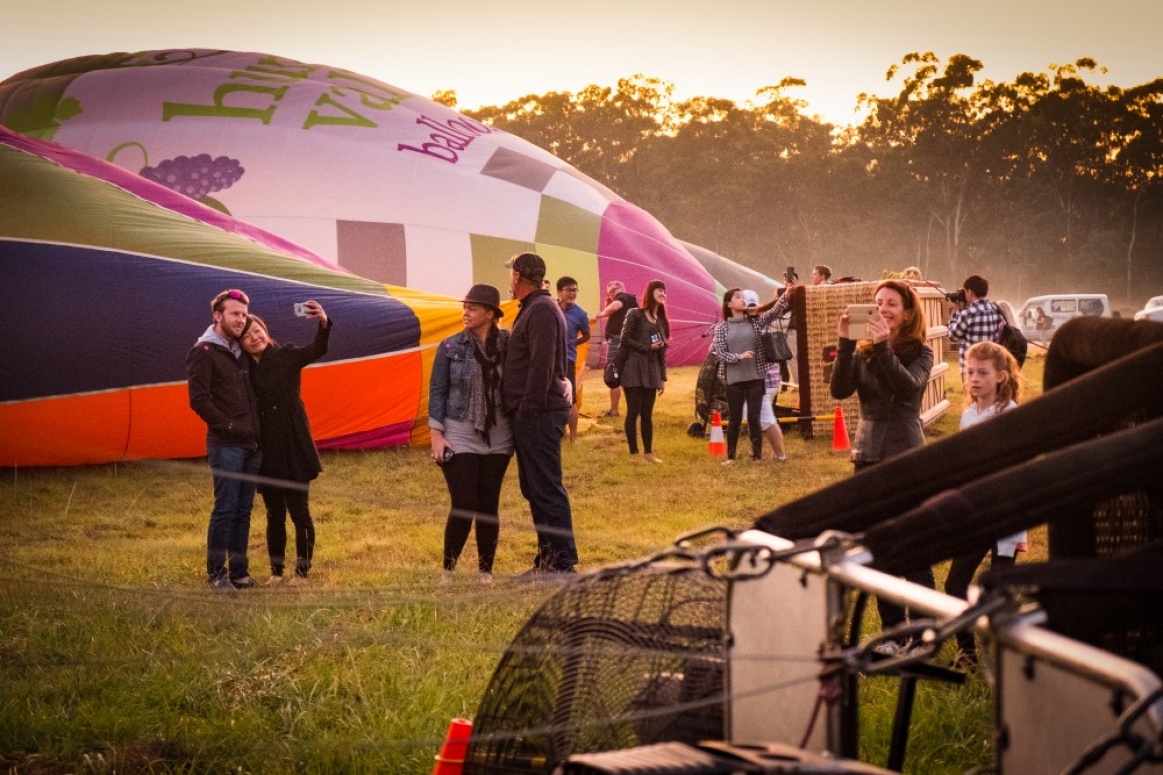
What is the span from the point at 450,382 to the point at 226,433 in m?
1.17

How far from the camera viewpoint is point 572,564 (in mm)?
6621

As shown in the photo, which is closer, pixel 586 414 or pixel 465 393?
pixel 465 393

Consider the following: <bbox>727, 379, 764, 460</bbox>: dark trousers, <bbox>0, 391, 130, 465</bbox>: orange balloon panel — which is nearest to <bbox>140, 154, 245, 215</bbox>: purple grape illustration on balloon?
<bbox>0, 391, 130, 465</bbox>: orange balloon panel

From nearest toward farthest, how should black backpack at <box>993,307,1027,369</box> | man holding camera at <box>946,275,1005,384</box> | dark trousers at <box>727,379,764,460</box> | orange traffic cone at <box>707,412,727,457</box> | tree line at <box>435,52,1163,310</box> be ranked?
black backpack at <box>993,307,1027,369</box>
man holding camera at <box>946,275,1005,384</box>
dark trousers at <box>727,379,764,460</box>
orange traffic cone at <box>707,412,727,457</box>
tree line at <box>435,52,1163,310</box>

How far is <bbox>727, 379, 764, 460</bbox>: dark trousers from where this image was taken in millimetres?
11219

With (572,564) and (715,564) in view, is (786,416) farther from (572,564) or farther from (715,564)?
(715,564)

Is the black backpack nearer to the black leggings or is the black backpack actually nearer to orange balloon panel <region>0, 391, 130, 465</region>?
the black leggings

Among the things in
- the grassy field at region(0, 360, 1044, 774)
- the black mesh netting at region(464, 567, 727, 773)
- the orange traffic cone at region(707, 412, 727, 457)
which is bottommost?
the grassy field at region(0, 360, 1044, 774)

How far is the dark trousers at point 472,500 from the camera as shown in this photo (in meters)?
6.57

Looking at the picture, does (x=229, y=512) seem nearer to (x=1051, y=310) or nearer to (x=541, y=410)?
(x=541, y=410)

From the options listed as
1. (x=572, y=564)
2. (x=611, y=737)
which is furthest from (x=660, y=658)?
(x=572, y=564)

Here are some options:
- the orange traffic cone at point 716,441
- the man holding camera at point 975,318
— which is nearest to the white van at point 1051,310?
the orange traffic cone at point 716,441

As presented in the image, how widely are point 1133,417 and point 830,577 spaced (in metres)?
0.53

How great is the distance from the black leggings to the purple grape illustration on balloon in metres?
7.18
